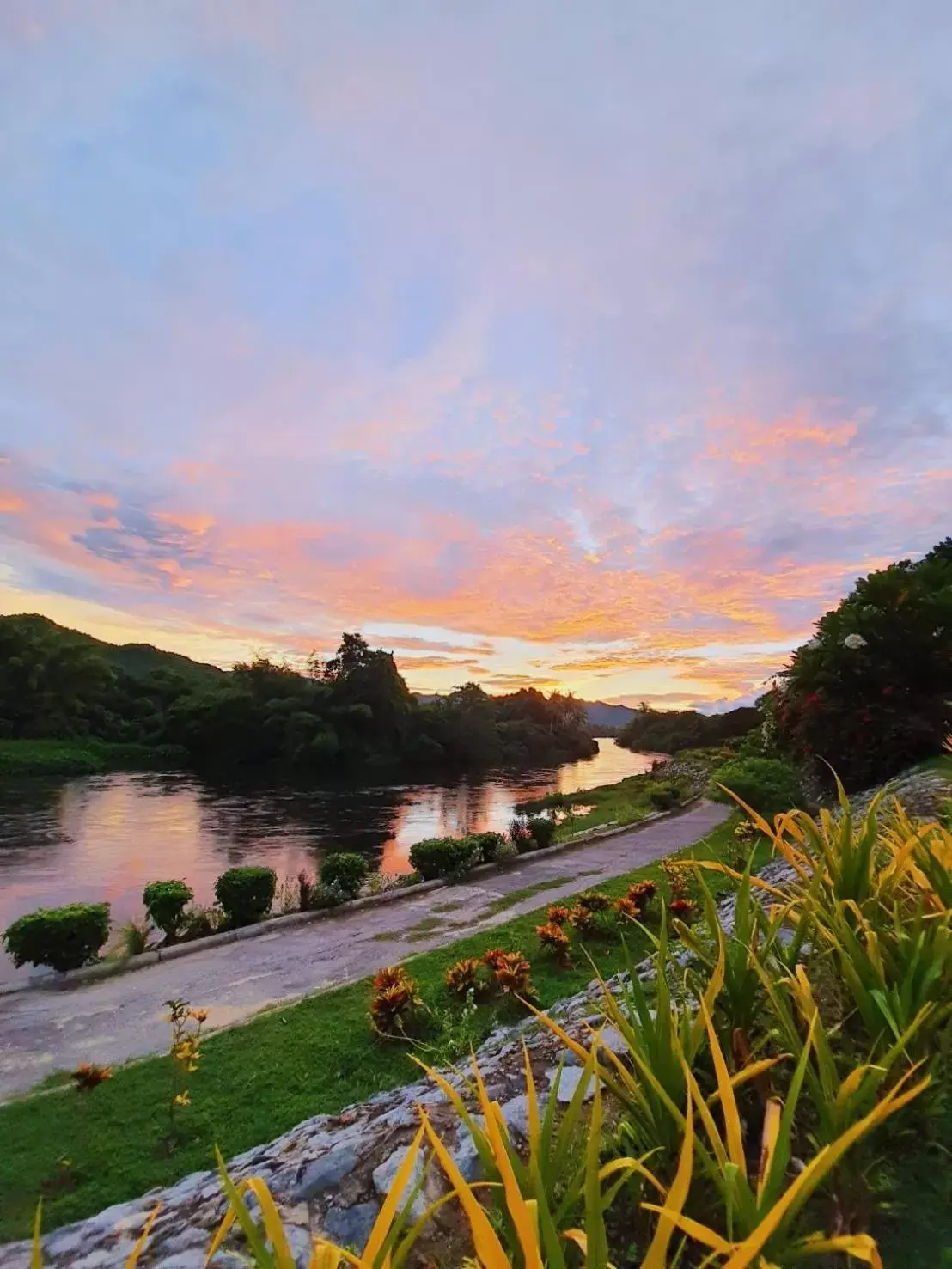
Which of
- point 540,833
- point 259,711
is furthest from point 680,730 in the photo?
point 540,833

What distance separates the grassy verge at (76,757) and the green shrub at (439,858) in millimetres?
25326

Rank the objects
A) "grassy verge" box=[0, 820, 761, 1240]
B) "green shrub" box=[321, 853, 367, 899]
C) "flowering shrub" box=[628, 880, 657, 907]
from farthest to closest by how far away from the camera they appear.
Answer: "green shrub" box=[321, 853, 367, 899] < "flowering shrub" box=[628, 880, 657, 907] < "grassy verge" box=[0, 820, 761, 1240]

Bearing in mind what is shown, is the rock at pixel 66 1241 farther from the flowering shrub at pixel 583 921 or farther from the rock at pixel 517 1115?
the flowering shrub at pixel 583 921

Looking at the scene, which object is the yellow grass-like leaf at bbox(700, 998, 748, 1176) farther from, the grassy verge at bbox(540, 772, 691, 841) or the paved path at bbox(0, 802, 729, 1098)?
the grassy verge at bbox(540, 772, 691, 841)

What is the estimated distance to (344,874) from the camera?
8.27m

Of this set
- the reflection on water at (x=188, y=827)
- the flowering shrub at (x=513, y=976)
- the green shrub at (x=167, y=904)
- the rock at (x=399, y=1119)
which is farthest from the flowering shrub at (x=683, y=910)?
the reflection on water at (x=188, y=827)

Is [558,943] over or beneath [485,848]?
over

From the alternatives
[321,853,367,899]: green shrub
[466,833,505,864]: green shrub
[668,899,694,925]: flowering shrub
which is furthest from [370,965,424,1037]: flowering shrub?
[466,833,505,864]: green shrub

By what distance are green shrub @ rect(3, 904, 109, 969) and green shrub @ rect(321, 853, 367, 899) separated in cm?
257

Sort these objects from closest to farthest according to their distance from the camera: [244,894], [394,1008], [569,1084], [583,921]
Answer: [569,1084], [394,1008], [583,921], [244,894]

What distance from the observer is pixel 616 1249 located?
1.50 metres

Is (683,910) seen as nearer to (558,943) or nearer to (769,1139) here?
(558,943)

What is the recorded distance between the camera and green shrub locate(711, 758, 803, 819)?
10094mm

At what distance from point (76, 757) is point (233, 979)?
103 ft
